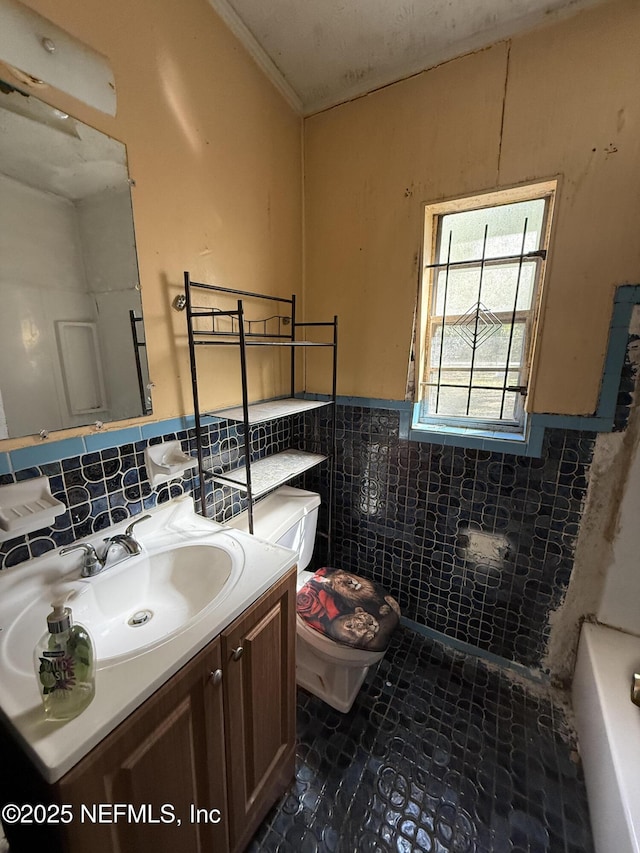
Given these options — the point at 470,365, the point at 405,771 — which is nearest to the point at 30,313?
the point at 470,365

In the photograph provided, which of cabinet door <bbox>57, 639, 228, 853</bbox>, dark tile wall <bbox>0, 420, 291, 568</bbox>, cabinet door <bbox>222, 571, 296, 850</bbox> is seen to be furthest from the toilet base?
dark tile wall <bbox>0, 420, 291, 568</bbox>

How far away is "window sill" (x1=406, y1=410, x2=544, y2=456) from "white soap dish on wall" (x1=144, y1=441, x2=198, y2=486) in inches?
37.3

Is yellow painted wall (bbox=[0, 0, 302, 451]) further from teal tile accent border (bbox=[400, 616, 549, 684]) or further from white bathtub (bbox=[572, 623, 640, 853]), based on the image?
white bathtub (bbox=[572, 623, 640, 853])

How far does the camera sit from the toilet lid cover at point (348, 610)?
3.90ft

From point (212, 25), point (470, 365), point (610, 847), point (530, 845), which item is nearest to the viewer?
point (610, 847)

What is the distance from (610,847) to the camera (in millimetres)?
861

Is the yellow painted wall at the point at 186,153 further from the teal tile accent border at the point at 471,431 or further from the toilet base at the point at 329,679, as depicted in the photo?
the toilet base at the point at 329,679

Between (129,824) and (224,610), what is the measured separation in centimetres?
36

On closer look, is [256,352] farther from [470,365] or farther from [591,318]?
[591,318]

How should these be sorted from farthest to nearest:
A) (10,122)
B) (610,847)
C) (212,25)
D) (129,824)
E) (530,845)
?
(212,25) → (530,845) → (610,847) → (10,122) → (129,824)

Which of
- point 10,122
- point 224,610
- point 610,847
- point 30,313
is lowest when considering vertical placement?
point 610,847

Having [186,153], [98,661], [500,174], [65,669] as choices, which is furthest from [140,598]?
[500,174]

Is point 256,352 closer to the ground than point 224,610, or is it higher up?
higher up

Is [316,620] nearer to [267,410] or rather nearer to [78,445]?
[267,410]
